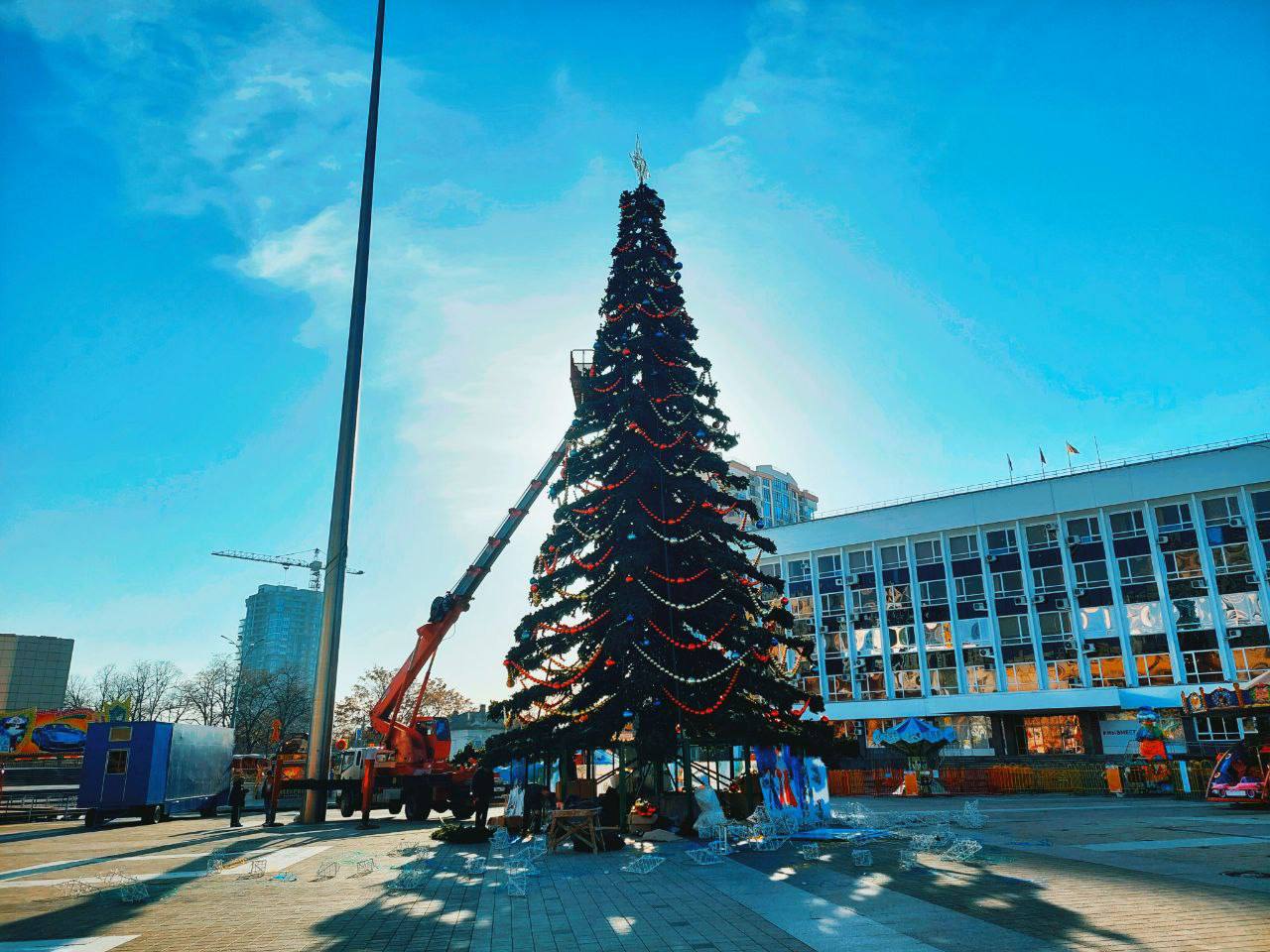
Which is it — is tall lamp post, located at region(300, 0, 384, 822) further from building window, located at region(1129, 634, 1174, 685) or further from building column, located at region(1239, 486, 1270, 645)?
building column, located at region(1239, 486, 1270, 645)

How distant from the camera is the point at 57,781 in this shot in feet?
178

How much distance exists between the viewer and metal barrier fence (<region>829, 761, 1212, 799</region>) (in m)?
27.9

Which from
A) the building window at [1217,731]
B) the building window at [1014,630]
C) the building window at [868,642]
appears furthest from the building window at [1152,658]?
the building window at [868,642]

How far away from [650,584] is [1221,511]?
43403mm

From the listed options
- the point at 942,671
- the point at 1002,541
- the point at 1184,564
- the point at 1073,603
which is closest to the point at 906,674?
the point at 942,671

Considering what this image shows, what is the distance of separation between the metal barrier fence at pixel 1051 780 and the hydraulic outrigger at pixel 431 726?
17.3 m

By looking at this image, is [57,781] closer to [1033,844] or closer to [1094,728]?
[1033,844]

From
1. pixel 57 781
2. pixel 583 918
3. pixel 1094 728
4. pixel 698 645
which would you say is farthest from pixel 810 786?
pixel 57 781

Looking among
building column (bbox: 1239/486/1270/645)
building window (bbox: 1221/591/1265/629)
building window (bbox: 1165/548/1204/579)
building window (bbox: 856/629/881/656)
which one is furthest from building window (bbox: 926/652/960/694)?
building column (bbox: 1239/486/1270/645)

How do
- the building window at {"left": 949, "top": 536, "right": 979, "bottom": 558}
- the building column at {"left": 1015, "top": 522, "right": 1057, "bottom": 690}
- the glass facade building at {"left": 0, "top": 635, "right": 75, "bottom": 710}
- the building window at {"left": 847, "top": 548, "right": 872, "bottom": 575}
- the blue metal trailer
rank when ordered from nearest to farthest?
the blue metal trailer, the building column at {"left": 1015, "top": 522, "right": 1057, "bottom": 690}, the building window at {"left": 949, "top": 536, "right": 979, "bottom": 558}, the building window at {"left": 847, "top": 548, "right": 872, "bottom": 575}, the glass facade building at {"left": 0, "top": 635, "right": 75, "bottom": 710}

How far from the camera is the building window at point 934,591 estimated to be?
5488 centimetres

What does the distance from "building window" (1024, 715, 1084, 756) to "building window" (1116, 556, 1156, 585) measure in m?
8.99

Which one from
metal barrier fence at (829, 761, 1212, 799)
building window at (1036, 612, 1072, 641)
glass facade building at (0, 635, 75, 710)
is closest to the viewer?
metal barrier fence at (829, 761, 1212, 799)

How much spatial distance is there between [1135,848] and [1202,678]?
39137 millimetres
